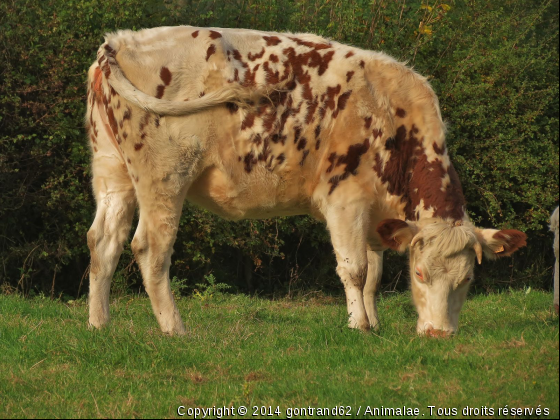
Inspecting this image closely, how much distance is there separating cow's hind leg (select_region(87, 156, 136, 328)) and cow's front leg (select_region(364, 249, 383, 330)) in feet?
8.03

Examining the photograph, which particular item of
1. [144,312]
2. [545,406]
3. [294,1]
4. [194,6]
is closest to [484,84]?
[294,1]

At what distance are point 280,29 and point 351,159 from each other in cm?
566

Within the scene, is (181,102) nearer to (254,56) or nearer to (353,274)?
(254,56)

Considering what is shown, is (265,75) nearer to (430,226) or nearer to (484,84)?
(430,226)

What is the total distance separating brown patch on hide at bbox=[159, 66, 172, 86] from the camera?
7.67 metres

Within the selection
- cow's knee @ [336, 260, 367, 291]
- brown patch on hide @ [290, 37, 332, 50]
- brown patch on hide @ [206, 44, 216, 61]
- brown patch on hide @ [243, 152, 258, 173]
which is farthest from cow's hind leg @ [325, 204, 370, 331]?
brown patch on hide @ [206, 44, 216, 61]

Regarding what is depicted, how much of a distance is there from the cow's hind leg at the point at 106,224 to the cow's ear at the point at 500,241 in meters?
3.32

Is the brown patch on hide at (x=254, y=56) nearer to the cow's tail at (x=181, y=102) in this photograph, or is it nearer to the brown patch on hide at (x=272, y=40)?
the brown patch on hide at (x=272, y=40)

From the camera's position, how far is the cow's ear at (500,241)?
7.30 metres

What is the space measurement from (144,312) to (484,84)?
657cm

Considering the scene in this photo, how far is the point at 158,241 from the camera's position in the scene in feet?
25.1

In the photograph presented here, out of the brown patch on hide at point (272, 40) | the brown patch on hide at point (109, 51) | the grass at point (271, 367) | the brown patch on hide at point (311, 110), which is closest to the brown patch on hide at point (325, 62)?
the brown patch on hide at point (311, 110)

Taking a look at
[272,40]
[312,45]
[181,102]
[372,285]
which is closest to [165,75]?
[181,102]

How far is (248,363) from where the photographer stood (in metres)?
6.13
